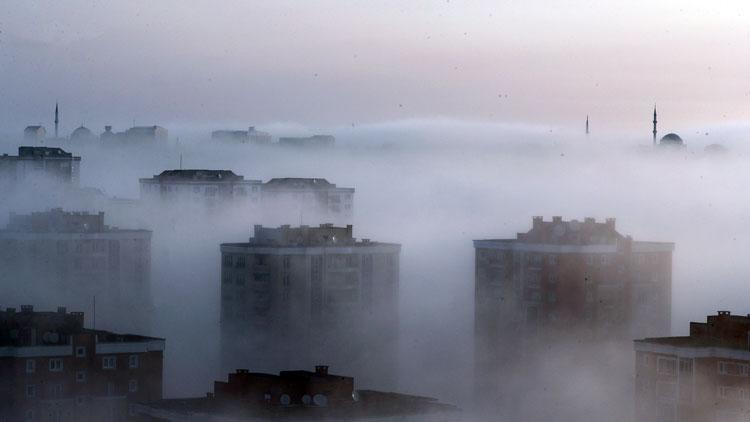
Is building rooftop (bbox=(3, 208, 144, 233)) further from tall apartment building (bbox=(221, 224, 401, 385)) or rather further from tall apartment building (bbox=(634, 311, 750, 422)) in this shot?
Answer: tall apartment building (bbox=(634, 311, 750, 422))

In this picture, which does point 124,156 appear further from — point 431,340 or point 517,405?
point 517,405

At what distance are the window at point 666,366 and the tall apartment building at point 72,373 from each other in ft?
47.2

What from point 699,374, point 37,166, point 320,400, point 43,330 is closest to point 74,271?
point 43,330

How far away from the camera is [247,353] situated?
229 feet

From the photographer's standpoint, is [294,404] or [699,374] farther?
[699,374]

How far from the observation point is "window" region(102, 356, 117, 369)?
44375 millimetres

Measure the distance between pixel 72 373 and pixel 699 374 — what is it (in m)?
17.6

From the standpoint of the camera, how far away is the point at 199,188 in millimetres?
108500

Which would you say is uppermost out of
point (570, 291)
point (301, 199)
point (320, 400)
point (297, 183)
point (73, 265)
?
point (297, 183)

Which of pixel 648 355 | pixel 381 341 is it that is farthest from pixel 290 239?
pixel 648 355

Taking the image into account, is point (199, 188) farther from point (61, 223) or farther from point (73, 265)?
point (73, 265)

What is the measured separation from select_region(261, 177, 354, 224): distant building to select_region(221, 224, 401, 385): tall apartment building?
119 feet

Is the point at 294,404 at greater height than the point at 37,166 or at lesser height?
lesser

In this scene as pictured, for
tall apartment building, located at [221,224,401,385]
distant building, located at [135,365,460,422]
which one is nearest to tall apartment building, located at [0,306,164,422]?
distant building, located at [135,365,460,422]
